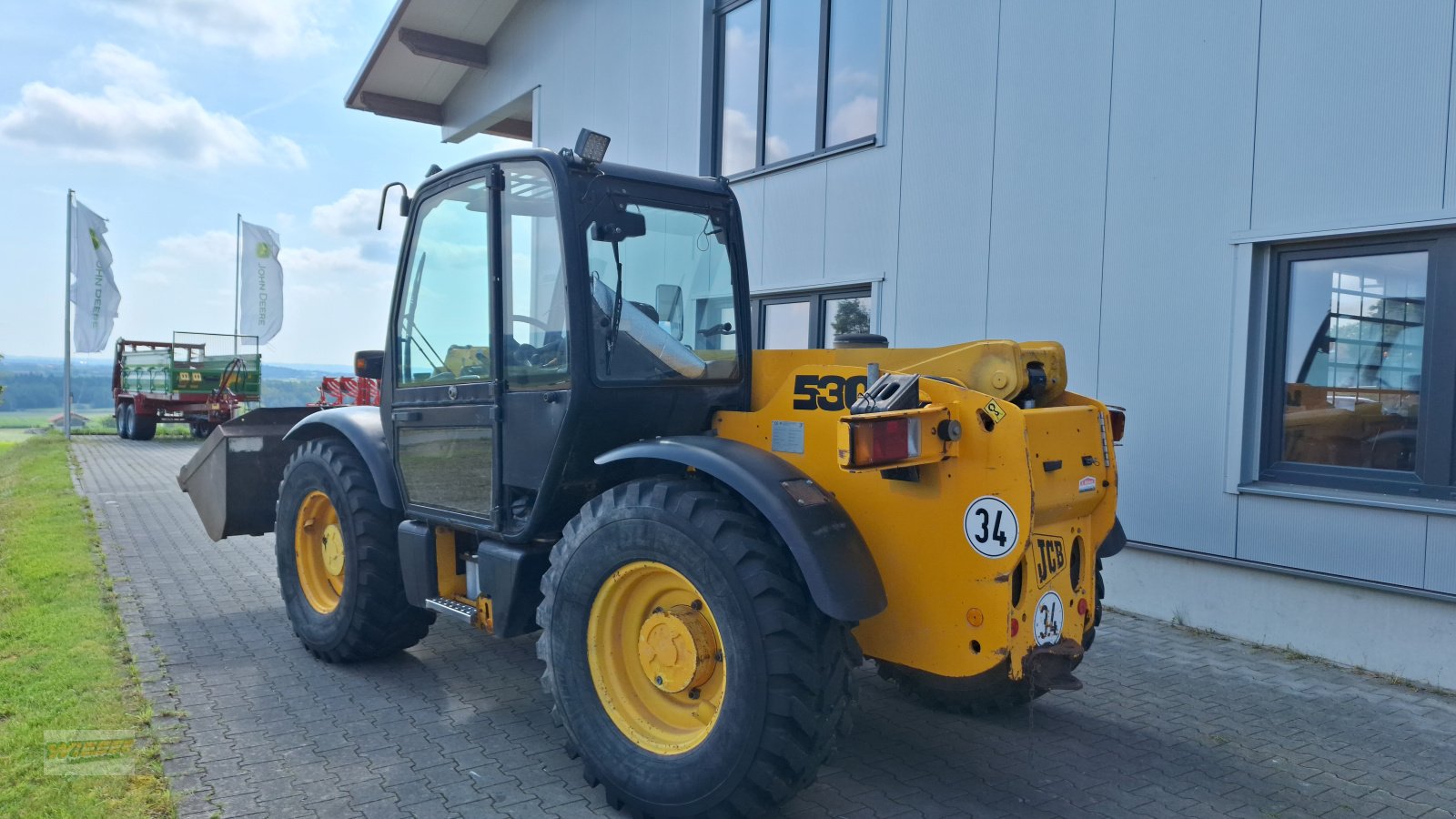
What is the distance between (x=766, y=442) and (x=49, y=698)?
10.8 feet

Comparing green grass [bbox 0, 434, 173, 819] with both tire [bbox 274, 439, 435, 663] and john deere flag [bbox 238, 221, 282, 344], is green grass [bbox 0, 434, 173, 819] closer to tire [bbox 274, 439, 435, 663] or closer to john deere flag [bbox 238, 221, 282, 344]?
tire [bbox 274, 439, 435, 663]

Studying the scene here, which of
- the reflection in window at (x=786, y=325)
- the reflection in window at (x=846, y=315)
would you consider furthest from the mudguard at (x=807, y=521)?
the reflection in window at (x=786, y=325)

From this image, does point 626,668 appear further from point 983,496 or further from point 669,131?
point 669,131

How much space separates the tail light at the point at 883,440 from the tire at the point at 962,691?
1.24 m

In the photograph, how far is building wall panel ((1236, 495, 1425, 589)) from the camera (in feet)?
16.1

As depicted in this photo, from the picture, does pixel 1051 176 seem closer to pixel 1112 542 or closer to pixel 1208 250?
pixel 1208 250

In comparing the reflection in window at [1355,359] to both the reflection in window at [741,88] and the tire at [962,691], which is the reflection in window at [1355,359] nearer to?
the tire at [962,691]

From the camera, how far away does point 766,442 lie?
368 centimetres

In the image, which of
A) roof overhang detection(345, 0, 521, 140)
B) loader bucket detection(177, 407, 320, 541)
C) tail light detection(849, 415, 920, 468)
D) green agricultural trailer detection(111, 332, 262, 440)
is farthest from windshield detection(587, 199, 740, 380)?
green agricultural trailer detection(111, 332, 262, 440)

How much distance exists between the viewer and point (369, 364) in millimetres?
4785

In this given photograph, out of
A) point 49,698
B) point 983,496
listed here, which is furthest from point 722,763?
point 49,698

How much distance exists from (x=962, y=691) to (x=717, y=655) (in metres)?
1.47

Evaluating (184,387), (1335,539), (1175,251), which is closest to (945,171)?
(1175,251)

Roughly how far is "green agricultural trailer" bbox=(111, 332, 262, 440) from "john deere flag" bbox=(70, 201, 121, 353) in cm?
95
